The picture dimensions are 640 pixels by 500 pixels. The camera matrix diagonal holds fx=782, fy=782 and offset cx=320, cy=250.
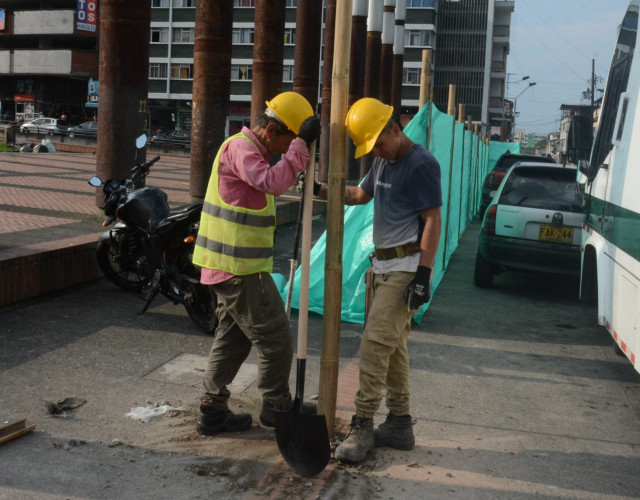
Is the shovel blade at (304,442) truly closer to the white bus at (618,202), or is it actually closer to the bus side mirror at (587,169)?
Answer: the white bus at (618,202)

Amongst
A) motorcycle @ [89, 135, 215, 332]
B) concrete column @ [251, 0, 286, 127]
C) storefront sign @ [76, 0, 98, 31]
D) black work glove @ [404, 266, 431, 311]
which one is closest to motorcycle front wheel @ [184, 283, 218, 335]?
motorcycle @ [89, 135, 215, 332]

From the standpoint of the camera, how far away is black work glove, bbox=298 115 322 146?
3.99 meters

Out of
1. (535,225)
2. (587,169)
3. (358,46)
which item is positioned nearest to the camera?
(587,169)

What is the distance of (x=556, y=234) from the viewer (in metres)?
9.22

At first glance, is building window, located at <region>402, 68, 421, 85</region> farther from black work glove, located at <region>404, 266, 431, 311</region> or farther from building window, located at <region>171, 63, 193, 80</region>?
black work glove, located at <region>404, 266, 431, 311</region>

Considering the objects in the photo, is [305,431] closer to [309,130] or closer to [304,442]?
[304,442]

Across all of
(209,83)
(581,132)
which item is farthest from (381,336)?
(209,83)

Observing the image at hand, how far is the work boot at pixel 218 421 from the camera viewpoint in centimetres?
439

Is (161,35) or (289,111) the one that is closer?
(289,111)

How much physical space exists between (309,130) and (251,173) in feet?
1.22

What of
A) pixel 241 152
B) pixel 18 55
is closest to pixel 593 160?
pixel 241 152

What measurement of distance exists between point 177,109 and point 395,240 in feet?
218

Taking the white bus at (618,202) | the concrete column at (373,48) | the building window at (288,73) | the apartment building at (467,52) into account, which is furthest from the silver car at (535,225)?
the apartment building at (467,52)

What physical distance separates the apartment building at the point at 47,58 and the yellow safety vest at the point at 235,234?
5760 cm
